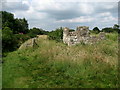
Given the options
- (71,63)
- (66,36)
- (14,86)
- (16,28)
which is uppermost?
(16,28)

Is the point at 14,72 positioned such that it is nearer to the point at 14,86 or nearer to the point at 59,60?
the point at 14,86

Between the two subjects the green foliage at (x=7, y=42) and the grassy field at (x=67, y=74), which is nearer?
the grassy field at (x=67, y=74)

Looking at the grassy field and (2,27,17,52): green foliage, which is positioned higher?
(2,27,17,52): green foliage

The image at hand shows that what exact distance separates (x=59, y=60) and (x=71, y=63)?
710 millimetres

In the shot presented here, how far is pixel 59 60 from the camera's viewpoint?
24.7ft

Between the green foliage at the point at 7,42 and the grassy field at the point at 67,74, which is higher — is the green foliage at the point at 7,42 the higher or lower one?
the higher one

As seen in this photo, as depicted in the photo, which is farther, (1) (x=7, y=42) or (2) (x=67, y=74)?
(1) (x=7, y=42)

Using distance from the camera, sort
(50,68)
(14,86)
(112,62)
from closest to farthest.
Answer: (14,86) < (112,62) < (50,68)

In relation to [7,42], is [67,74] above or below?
below

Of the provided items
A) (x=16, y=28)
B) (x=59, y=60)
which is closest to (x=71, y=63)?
(x=59, y=60)

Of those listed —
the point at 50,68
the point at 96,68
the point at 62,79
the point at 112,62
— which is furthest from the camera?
the point at 50,68

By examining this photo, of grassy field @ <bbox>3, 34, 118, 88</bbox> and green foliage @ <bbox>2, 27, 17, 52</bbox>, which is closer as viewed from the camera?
grassy field @ <bbox>3, 34, 118, 88</bbox>

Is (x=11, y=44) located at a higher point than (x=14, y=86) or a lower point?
higher

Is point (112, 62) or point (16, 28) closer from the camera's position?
point (112, 62)
